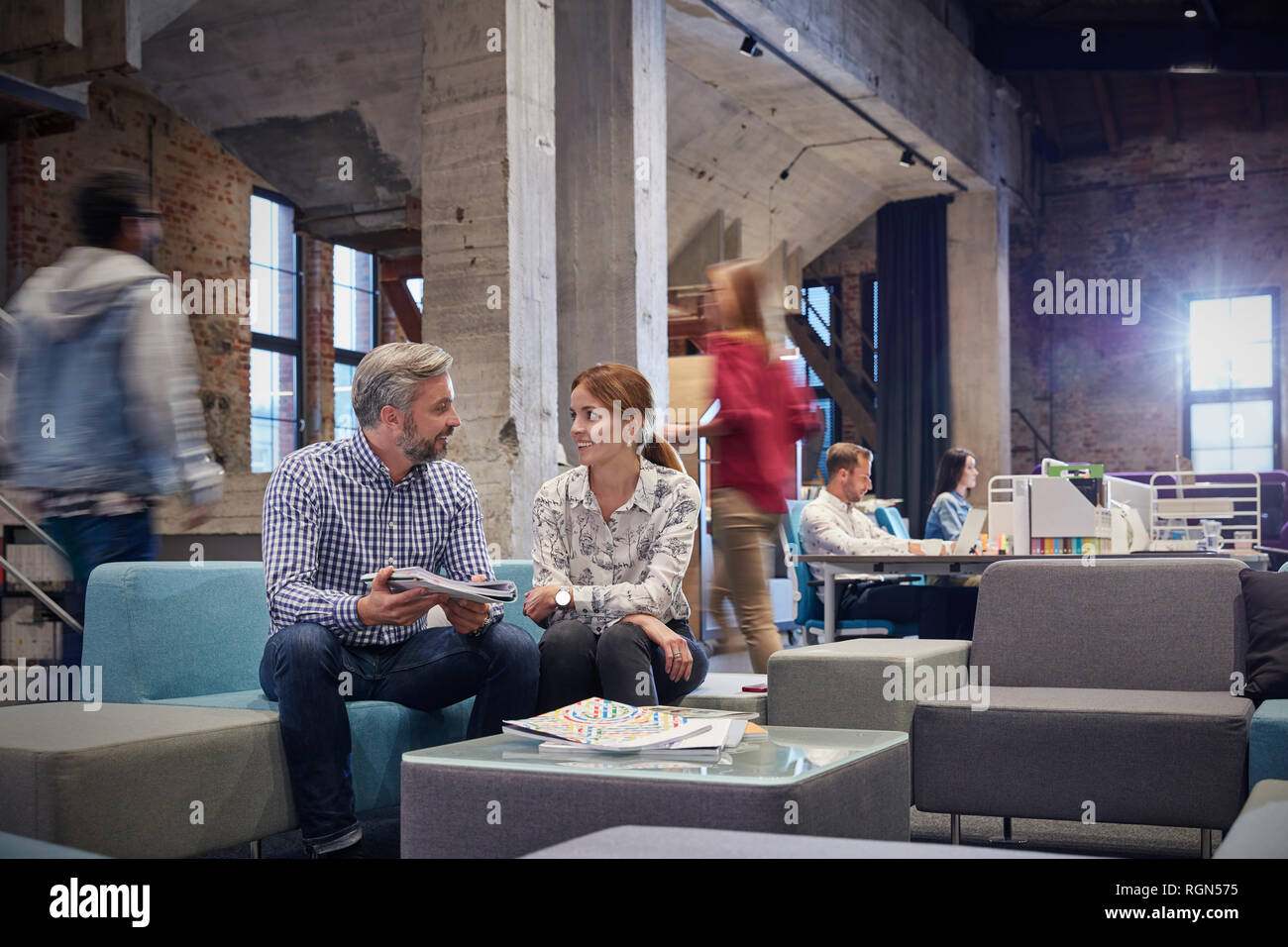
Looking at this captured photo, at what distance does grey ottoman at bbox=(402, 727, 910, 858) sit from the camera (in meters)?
1.62

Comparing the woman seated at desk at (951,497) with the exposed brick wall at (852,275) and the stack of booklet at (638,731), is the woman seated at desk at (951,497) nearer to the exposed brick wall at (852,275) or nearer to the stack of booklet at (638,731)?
the stack of booklet at (638,731)

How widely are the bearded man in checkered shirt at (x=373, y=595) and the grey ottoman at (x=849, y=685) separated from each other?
2.05ft

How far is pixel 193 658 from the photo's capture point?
2.78 metres

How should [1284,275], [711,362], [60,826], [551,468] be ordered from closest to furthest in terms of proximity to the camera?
[60,826] → [711,362] → [551,468] → [1284,275]

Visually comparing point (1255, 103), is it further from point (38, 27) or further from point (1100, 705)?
point (1100, 705)

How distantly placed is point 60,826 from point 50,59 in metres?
4.86

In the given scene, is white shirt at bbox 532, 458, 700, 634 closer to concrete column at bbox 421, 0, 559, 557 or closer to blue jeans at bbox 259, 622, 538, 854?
blue jeans at bbox 259, 622, 538, 854

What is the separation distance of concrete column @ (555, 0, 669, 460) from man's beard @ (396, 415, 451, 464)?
10.1 ft

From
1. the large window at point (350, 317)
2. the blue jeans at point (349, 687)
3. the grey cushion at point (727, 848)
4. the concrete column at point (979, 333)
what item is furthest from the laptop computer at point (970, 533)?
the large window at point (350, 317)

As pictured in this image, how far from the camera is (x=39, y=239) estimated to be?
8.77 metres

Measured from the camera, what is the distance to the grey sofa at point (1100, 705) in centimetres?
253
